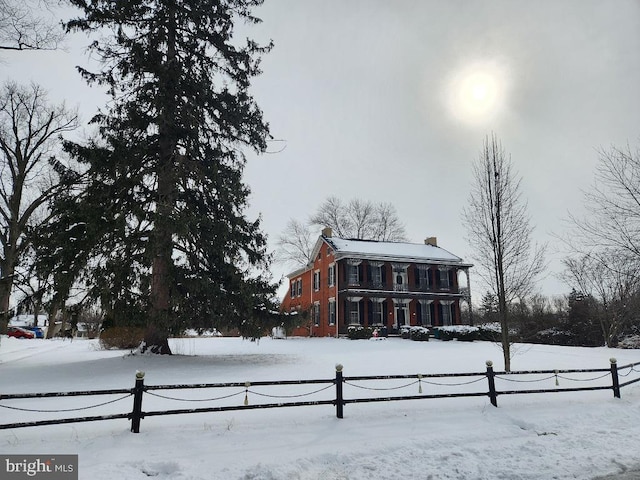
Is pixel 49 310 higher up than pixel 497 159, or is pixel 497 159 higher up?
pixel 497 159

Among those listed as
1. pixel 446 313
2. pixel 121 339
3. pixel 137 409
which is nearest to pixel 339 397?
pixel 137 409

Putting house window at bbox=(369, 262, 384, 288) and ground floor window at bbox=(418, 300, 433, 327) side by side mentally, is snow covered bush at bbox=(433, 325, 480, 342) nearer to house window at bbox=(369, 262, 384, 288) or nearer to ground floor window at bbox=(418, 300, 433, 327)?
ground floor window at bbox=(418, 300, 433, 327)

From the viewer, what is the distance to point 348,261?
34.0 m

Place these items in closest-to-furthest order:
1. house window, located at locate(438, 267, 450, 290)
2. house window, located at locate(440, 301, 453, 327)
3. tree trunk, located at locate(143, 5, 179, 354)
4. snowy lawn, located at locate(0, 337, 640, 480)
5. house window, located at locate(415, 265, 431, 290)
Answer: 1. snowy lawn, located at locate(0, 337, 640, 480)
2. tree trunk, located at locate(143, 5, 179, 354)
3. house window, located at locate(440, 301, 453, 327)
4. house window, located at locate(415, 265, 431, 290)
5. house window, located at locate(438, 267, 450, 290)

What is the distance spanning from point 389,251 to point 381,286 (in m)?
3.55

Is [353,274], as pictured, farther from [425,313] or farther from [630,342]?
[630,342]

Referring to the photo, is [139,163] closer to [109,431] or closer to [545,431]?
[109,431]

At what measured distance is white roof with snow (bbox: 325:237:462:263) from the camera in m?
34.0

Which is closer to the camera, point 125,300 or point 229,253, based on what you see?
point 125,300

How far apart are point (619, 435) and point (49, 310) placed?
51.7ft

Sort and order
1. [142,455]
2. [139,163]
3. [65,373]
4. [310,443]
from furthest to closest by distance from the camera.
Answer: [139,163], [65,373], [310,443], [142,455]

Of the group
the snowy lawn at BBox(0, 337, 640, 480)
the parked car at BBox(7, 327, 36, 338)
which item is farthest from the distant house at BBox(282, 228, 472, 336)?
the parked car at BBox(7, 327, 36, 338)

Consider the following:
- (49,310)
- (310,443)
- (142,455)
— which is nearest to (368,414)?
(310,443)

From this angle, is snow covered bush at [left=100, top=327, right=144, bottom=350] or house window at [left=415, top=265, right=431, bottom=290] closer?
snow covered bush at [left=100, top=327, right=144, bottom=350]
